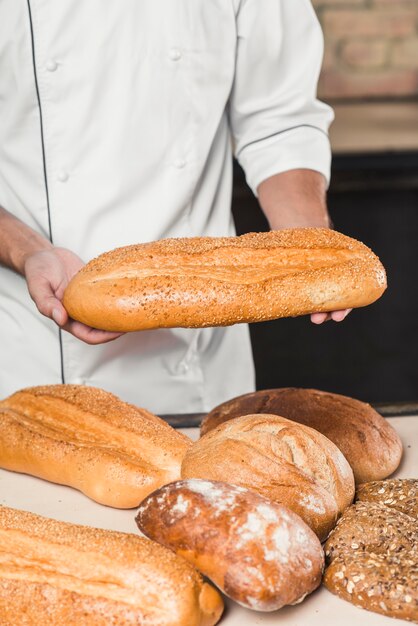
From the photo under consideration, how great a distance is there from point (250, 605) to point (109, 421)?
1.59 feet

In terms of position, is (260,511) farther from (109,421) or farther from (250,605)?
(109,421)

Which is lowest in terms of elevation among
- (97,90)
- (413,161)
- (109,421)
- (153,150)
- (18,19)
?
(413,161)

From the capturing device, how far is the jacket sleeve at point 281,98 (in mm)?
1882

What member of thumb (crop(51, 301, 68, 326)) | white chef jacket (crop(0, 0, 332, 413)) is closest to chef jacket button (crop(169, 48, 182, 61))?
white chef jacket (crop(0, 0, 332, 413))

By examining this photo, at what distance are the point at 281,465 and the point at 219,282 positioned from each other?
0.97 feet

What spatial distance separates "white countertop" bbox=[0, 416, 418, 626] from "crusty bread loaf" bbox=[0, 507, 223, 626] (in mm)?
75

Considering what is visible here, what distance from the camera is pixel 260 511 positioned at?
1.02 m

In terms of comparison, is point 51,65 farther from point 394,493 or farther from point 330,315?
point 394,493

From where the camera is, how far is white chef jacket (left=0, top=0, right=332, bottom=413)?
1703 millimetres

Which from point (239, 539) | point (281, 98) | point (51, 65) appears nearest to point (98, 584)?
point (239, 539)

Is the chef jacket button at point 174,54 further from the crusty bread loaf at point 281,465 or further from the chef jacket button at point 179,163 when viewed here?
the crusty bread loaf at point 281,465

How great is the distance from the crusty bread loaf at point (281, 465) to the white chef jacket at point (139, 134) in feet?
2.05

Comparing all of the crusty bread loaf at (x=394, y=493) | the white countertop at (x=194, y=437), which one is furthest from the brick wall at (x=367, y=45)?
the crusty bread loaf at (x=394, y=493)

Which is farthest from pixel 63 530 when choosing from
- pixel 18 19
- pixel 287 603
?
pixel 18 19
